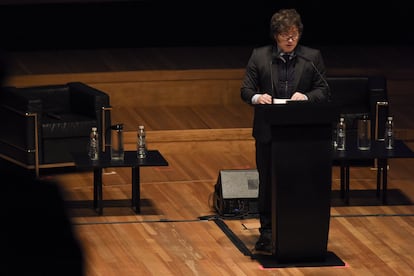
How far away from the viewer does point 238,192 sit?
537 cm

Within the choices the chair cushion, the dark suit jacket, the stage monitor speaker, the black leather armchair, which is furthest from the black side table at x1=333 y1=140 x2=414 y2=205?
the chair cushion

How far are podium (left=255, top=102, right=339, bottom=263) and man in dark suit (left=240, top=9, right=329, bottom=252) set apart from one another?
120 millimetres

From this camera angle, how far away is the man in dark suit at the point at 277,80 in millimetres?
4277

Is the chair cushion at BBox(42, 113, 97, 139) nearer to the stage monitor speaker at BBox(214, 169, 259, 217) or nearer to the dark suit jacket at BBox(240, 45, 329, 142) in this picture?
the stage monitor speaker at BBox(214, 169, 259, 217)

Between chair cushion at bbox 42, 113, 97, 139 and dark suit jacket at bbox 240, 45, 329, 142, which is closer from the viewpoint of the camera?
dark suit jacket at bbox 240, 45, 329, 142

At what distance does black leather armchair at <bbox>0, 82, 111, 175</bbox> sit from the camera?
6.05 m

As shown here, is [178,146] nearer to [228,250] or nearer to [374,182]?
[374,182]

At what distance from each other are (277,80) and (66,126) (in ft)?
7.12

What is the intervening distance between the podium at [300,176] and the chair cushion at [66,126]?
2180mm

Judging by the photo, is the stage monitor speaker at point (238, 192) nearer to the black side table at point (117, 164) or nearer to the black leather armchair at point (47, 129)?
the black side table at point (117, 164)

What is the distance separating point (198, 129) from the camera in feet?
22.6

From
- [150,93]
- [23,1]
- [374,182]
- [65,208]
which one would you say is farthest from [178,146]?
[65,208]

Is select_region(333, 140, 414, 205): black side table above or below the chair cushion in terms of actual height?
below

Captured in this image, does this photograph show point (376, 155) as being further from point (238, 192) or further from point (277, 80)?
point (277, 80)
